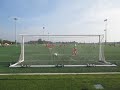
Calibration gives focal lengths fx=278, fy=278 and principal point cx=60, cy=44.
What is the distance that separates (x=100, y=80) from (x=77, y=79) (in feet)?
3.61

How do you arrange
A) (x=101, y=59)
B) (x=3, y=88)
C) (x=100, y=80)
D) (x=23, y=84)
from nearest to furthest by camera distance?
1. (x=3, y=88)
2. (x=23, y=84)
3. (x=100, y=80)
4. (x=101, y=59)

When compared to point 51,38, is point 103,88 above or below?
below

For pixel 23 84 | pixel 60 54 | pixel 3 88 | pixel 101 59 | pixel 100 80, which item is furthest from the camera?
pixel 60 54

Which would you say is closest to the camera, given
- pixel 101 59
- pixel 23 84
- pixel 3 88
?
pixel 3 88

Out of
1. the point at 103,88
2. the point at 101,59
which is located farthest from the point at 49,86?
the point at 101,59

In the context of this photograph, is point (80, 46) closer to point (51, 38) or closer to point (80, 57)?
point (80, 57)

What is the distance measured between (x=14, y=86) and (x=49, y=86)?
4.77 feet

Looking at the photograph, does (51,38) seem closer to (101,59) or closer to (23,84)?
(101,59)

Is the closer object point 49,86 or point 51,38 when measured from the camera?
point 49,86

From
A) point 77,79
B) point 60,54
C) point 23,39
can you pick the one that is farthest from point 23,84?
point 60,54

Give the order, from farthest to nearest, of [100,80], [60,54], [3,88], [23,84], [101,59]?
[60,54], [101,59], [100,80], [23,84], [3,88]

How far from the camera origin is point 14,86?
37.9 feet

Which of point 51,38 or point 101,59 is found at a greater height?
point 51,38

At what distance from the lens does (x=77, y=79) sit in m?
13.3
